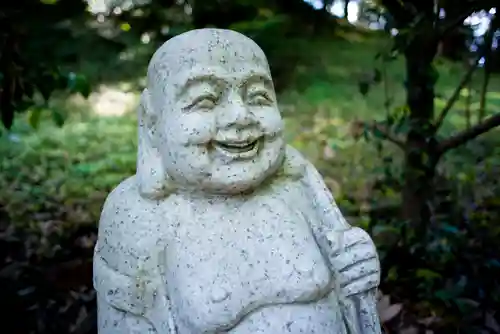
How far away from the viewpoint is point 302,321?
4.71 ft

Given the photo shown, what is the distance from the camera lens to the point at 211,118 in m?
1.43

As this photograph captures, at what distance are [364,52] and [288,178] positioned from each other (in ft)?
5.37

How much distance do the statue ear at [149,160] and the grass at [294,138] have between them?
5.13ft

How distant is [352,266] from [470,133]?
4.65 feet

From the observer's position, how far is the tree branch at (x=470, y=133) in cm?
270

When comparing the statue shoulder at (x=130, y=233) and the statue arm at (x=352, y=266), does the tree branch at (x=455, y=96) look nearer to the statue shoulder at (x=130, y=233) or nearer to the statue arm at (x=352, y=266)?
the statue arm at (x=352, y=266)

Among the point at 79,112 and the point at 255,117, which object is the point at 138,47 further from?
the point at 255,117

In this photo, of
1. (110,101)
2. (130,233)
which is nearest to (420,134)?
(110,101)

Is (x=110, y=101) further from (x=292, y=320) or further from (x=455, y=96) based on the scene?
(x=292, y=320)

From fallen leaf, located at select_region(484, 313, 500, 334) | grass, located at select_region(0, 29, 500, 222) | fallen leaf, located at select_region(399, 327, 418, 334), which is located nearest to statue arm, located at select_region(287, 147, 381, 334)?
fallen leaf, located at select_region(399, 327, 418, 334)

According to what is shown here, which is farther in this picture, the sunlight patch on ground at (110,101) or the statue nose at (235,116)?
the sunlight patch on ground at (110,101)

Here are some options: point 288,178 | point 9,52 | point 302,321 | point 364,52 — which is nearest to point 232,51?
point 288,178

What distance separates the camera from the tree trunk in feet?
9.18

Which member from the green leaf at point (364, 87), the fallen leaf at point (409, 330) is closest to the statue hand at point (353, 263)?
the fallen leaf at point (409, 330)
